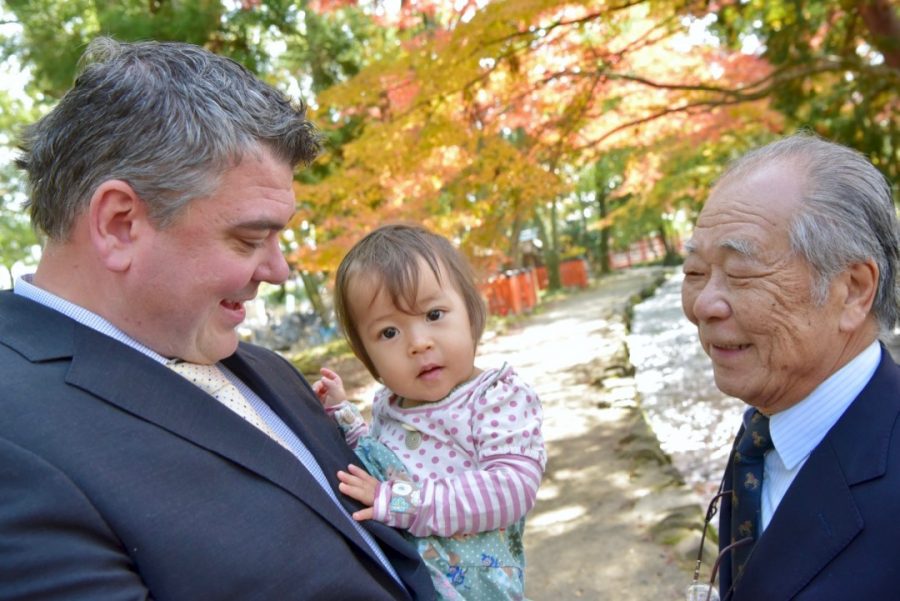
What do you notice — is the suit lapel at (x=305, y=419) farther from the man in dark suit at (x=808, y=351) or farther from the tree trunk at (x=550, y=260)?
the tree trunk at (x=550, y=260)

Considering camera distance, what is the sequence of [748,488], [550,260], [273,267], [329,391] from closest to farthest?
1. [273,267]
2. [748,488]
3. [329,391]
4. [550,260]

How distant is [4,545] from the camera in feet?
3.84

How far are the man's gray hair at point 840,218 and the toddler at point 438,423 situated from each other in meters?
0.81

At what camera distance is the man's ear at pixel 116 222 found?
1535 mm

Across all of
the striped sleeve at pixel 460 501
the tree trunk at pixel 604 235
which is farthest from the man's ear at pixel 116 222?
the tree trunk at pixel 604 235

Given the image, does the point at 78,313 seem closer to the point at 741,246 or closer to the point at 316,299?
the point at 741,246

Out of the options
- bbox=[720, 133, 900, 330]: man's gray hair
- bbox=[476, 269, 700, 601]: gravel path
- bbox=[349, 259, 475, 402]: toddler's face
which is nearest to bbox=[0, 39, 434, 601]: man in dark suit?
bbox=[349, 259, 475, 402]: toddler's face

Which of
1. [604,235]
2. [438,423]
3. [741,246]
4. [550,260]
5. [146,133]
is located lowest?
[604,235]

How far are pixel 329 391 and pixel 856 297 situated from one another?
4.81ft

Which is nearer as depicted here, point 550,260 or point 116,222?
point 116,222

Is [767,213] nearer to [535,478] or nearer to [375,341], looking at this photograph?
[535,478]

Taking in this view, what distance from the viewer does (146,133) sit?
1550 millimetres

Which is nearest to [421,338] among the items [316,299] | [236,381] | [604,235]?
[236,381]

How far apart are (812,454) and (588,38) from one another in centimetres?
662
